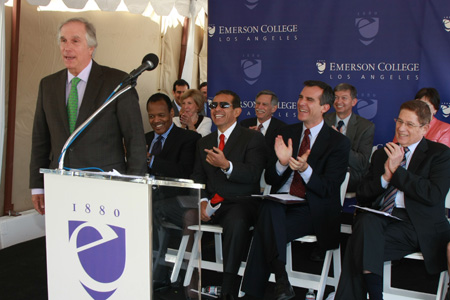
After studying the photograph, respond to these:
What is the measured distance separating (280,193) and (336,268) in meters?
0.73

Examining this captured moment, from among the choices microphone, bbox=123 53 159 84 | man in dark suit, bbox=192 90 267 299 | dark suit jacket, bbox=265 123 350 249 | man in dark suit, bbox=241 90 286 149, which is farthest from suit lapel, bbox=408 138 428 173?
microphone, bbox=123 53 159 84

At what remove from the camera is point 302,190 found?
3.67 meters

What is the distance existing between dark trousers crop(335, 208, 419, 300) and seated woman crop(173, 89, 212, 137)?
2.76 meters

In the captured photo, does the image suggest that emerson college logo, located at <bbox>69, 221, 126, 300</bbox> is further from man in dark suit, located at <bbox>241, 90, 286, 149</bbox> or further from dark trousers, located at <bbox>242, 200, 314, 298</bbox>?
man in dark suit, located at <bbox>241, 90, 286, 149</bbox>

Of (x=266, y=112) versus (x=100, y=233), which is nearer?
(x=100, y=233)

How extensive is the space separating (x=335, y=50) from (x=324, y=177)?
1990 mm

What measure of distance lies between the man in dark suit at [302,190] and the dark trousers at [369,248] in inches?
13.4

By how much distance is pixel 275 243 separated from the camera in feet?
10.7

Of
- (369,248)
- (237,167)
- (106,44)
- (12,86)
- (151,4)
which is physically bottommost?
(369,248)

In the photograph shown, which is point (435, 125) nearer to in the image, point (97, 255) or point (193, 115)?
point (193, 115)

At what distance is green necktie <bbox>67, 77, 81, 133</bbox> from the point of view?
274 centimetres

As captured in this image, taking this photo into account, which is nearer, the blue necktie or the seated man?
the blue necktie

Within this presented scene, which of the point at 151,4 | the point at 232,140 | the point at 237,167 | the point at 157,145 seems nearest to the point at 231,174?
the point at 237,167

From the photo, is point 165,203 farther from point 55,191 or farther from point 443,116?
point 443,116
